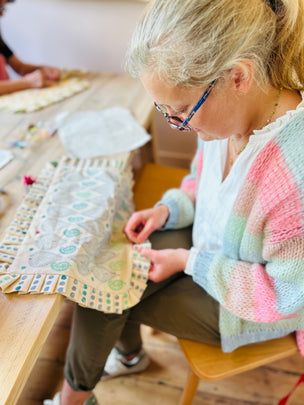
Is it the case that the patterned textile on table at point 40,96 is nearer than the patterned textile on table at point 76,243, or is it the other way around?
the patterned textile on table at point 76,243

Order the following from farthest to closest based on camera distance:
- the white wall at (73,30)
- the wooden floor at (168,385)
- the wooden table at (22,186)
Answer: the white wall at (73,30) → the wooden floor at (168,385) → the wooden table at (22,186)

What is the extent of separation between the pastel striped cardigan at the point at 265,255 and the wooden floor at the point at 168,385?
50 cm

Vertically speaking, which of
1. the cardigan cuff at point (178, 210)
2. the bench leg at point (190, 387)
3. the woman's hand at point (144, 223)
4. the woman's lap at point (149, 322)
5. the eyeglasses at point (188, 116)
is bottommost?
the bench leg at point (190, 387)

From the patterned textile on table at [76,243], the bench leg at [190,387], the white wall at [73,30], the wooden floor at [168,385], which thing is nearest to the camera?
the patterned textile on table at [76,243]

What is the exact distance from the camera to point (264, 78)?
1.96 feet

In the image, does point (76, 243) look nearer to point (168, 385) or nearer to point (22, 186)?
point (22, 186)

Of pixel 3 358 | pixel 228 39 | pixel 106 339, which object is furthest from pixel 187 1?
pixel 106 339

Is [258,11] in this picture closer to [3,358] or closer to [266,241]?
[266,241]

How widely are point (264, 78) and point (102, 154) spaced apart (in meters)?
0.52

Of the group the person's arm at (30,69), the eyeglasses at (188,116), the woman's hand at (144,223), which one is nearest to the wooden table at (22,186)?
the person's arm at (30,69)

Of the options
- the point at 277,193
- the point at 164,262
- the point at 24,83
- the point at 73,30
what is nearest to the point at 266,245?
the point at 277,193

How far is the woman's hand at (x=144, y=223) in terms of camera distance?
0.85 m

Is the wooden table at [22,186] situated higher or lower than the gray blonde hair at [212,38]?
lower

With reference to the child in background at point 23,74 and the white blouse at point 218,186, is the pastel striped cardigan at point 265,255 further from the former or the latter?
the child in background at point 23,74
